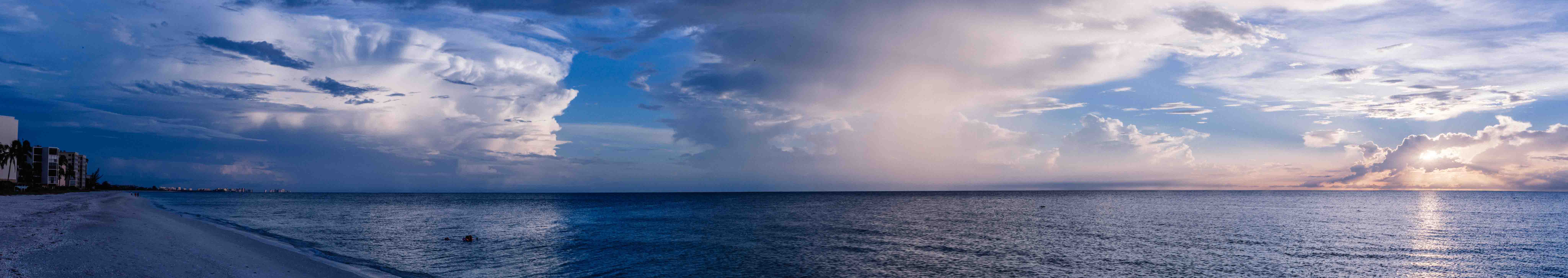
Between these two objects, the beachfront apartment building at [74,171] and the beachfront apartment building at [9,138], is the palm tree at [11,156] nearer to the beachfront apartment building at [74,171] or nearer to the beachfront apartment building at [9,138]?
the beachfront apartment building at [9,138]

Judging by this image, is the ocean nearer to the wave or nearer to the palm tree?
the wave

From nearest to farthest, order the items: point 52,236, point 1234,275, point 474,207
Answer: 1. point 52,236
2. point 1234,275
3. point 474,207

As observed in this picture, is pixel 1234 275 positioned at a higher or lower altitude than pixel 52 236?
lower

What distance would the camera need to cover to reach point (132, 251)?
25.2 m

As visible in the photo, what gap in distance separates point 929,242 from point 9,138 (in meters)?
169

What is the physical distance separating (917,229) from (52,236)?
5513cm

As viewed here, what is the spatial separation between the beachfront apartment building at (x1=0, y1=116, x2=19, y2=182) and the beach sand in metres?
101

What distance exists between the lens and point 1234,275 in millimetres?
32562

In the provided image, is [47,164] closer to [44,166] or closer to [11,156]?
[44,166]

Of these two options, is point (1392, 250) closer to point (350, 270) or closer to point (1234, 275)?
point (1234, 275)

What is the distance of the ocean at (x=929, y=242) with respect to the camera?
33.8 meters

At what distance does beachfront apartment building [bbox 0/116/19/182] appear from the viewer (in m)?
114

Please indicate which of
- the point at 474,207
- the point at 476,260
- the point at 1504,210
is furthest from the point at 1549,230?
the point at 474,207

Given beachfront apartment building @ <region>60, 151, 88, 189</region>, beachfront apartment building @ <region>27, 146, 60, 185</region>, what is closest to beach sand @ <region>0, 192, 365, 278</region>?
beachfront apartment building @ <region>27, 146, 60, 185</region>
